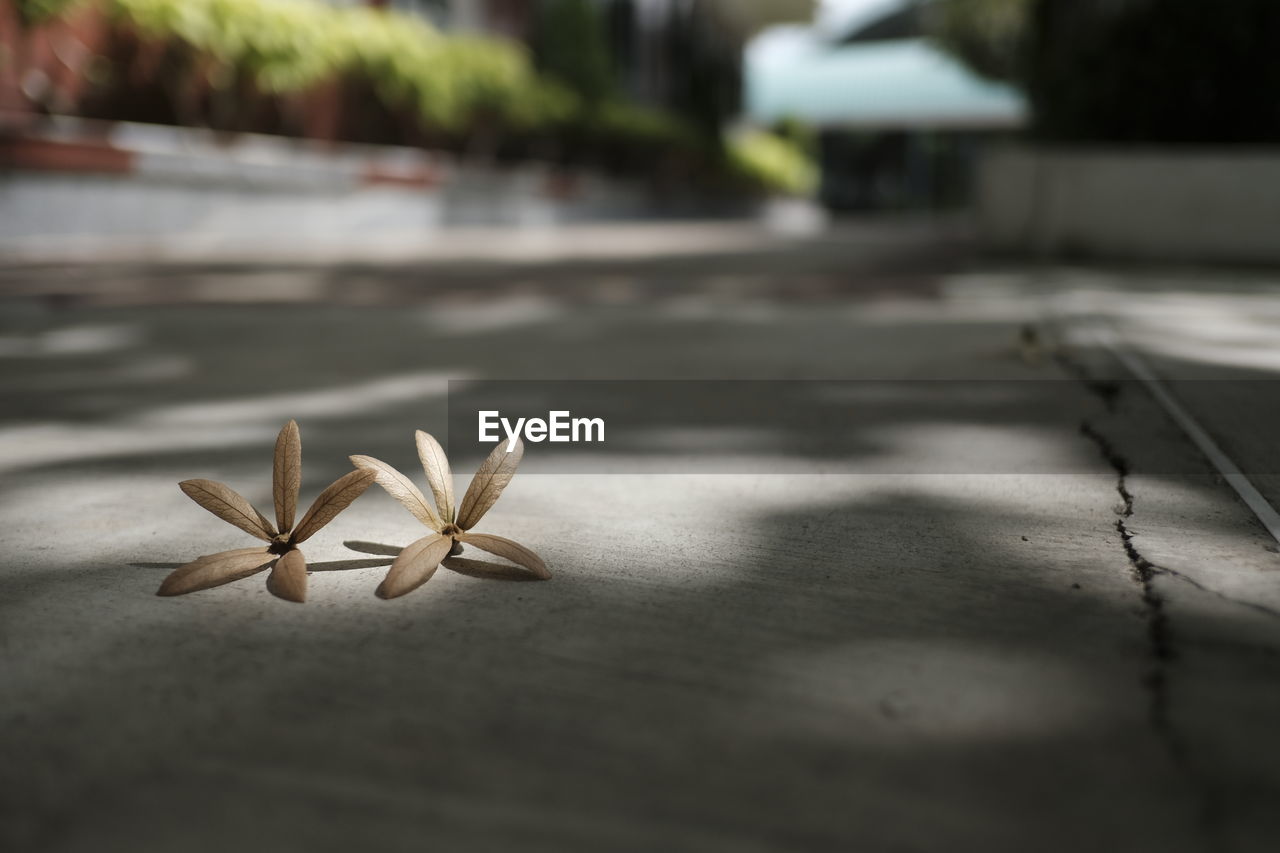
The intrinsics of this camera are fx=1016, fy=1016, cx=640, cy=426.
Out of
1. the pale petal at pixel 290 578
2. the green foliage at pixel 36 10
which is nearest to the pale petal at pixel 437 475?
the pale petal at pixel 290 578

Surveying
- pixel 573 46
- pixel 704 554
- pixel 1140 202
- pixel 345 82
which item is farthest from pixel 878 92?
pixel 704 554

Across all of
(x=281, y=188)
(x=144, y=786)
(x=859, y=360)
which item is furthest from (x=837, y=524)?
(x=281, y=188)

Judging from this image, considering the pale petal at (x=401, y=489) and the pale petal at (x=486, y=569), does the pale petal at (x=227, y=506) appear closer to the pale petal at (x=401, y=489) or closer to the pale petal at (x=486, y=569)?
the pale petal at (x=401, y=489)

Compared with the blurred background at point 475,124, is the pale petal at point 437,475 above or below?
below

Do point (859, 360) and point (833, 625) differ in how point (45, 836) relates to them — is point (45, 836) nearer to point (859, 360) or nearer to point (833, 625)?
point (833, 625)

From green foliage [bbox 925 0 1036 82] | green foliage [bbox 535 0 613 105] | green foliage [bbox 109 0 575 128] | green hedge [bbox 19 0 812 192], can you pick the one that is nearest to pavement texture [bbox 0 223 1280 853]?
green hedge [bbox 19 0 812 192]

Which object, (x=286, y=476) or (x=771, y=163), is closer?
(x=286, y=476)

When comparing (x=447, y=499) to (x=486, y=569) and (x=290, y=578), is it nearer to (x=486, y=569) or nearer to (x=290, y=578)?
(x=486, y=569)
